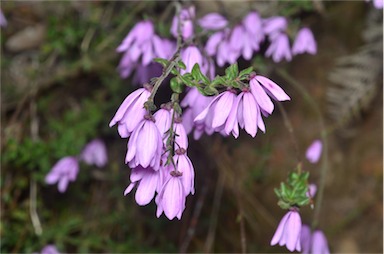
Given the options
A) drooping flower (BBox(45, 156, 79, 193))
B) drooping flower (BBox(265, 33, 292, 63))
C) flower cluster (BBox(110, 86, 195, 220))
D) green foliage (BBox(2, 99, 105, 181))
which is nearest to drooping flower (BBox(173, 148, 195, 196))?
flower cluster (BBox(110, 86, 195, 220))

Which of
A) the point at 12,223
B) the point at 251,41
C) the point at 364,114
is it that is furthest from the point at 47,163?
the point at 364,114

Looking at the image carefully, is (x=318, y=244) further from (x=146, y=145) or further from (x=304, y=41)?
(x=146, y=145)

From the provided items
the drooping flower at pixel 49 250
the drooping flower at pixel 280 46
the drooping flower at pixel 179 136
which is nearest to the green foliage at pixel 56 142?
the drooping flower at pixel 49 250

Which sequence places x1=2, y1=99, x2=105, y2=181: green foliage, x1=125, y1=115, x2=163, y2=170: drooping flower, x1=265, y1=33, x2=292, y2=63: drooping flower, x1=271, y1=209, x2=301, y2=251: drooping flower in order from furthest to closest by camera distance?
x1=2, y1=99, x2=105, y2=181: green foliage, x1=265, y1=33, x2=292, y2=63: drooping flower, x1=271, y1=209, x2=301, y2=251: drooping flower, x1=125, y1=115, x2=163, y2=170: drooping flower

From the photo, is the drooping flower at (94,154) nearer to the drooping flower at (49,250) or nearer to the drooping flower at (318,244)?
the drooping flower at (49,250)

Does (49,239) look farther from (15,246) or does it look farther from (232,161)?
(232,161)

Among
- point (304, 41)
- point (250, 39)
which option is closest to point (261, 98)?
point (250, 39)

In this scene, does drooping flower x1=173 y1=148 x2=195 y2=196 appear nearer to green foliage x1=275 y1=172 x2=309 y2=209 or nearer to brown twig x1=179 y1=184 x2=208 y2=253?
green foliage x1=275 y1=172 x2=309 y2=209
